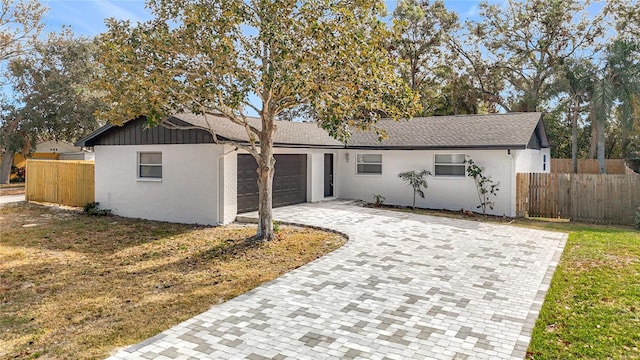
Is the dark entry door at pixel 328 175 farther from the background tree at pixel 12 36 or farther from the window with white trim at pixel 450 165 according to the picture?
the background tree at pixel 12 36

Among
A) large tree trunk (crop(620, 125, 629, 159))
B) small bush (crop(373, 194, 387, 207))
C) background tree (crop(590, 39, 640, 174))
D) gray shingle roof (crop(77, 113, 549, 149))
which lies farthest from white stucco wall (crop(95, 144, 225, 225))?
large tree trunk (crop(620, 125, 629, 159))

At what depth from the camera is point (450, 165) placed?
16.6 metres

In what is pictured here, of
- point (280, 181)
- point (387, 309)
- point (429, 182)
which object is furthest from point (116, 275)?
point (429, 182)

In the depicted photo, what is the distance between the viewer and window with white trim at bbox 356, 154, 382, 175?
18.2 m

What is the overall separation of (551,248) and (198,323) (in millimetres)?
8393

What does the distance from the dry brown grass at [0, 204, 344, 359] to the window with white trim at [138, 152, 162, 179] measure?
1.78m

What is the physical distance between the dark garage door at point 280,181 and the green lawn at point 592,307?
927 cm

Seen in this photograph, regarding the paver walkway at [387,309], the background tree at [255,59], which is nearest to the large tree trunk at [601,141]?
the paver walkway at [387,309]

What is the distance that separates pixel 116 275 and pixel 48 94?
25667 mm

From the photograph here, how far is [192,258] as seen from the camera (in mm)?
9250

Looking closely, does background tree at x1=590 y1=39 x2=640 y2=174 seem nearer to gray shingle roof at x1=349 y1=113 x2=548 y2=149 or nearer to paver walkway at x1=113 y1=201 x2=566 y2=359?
gray shingle roof at x1=349 y1=113 x2=548 y2=149

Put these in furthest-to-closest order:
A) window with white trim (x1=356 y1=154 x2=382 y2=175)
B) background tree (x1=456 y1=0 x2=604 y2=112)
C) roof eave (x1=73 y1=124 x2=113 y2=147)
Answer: background tree (x1=456 y1=0 x2=604 y2=112)
window with white trim (x1=356 y1=154 x2=382 y2=175)
roof eave (x1=73 y1=124 x2=113 y2=147)

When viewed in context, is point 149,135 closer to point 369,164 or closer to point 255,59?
point 255,59

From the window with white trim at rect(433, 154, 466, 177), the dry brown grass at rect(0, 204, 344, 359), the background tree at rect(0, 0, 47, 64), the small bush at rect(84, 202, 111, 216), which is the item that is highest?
the background tree at rect(0, 0, 47, 64)
